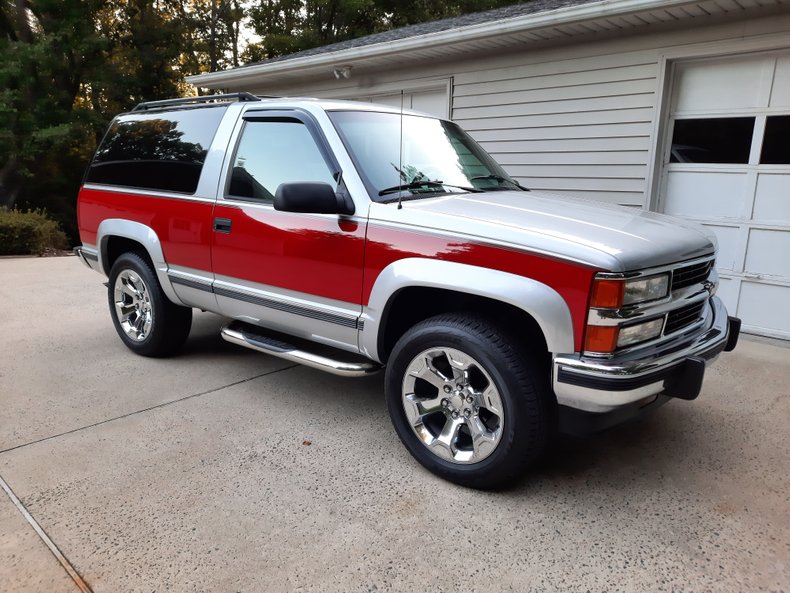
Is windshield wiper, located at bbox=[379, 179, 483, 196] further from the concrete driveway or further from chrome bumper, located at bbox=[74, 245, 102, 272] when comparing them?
chrome bumper, located at bbox=[74, 245, 102, 272]

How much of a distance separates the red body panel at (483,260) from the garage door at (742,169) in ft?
13.6

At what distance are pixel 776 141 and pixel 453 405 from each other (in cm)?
461

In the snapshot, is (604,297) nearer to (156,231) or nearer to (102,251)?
(156,231)

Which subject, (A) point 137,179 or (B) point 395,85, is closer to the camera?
(A) point 137,179

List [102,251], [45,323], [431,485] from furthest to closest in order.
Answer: [45,323]
[102,251]
[431,485]

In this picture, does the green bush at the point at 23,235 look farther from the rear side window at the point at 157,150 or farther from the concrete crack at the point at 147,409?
the concrete crack at the point at 147,409

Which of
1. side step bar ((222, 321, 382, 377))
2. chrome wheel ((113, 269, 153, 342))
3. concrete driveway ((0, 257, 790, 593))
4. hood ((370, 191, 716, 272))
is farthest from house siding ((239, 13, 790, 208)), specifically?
chrome wheel ((113, 269, 153, 342))

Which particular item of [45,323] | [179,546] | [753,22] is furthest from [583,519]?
[45,323]

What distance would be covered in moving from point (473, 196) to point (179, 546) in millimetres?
2356

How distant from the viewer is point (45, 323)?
5770 mm

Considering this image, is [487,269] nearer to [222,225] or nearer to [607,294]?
[607,294]

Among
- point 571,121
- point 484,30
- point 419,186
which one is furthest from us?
point 571,121

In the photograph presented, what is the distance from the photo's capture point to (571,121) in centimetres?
661

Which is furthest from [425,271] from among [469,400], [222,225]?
[222,225]
